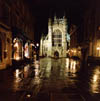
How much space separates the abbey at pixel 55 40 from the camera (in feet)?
200

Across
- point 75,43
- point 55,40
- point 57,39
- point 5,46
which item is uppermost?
point 57,39

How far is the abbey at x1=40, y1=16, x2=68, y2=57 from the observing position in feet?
200

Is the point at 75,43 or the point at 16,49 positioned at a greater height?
the point at 75,43

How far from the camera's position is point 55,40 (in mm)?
63531

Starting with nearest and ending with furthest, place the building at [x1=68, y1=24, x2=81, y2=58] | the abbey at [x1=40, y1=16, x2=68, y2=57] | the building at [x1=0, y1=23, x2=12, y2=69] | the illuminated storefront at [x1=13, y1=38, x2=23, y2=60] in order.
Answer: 1. the building at [x1=0, y1=23, x2=12, y2=69]
2. the illuminated storefront at [x1=13, y1=38, x2=23, y2=60]
3. the building at [x1=68, y1=24, x2=81, y2=58]
4. the abbey at [x1=40, y1=16, x2=68, y2=57]

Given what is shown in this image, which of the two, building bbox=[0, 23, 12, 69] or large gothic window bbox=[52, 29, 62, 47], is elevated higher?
large gothic window bbox=[52, 29, 62, 47]

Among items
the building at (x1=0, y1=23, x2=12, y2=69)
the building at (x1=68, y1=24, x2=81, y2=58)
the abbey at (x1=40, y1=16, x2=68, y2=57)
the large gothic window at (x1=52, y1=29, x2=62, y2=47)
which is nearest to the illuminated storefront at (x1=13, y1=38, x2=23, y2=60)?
the building at (x1=0, y1=23, x2=12, y2=69)

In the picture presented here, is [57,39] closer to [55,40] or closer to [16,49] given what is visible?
[55,40]

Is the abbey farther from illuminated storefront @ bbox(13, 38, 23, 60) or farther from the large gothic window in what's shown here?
illuminated storefront @ bbox(13, 38, 23, 60)

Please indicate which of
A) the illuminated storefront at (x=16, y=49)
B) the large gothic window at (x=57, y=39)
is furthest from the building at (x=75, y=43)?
the illuminated storefront at (x=16, y=49)

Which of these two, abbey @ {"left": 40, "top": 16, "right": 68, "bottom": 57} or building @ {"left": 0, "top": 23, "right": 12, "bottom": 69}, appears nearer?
building @ {"left": 0, "top": 23, "right": 12, "bottom": 69}

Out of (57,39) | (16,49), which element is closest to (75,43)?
(57,39)

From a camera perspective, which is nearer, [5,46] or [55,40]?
[5,46]

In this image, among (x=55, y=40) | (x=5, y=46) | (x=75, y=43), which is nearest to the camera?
(x=5, y=46)
